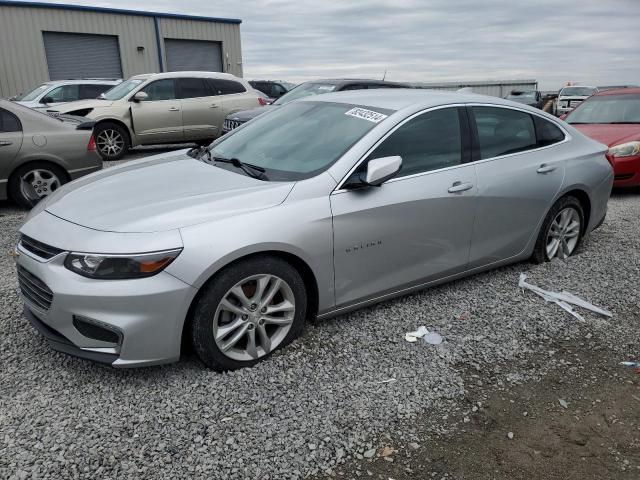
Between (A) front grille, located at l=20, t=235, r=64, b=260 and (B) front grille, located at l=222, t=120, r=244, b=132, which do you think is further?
(B) front grille, located at l=222, t=120, r=244, b=132

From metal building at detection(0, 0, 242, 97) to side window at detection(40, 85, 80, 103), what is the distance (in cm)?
899

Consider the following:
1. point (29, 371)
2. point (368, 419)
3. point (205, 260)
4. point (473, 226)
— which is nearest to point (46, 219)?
point (29, 371)

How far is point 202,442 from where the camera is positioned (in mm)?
2572

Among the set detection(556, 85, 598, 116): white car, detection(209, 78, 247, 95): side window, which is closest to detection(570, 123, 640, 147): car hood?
detection(209, 78, 247, 95): side window

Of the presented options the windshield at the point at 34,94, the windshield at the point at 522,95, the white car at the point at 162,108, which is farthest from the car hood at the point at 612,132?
the windshield at the point at 522,95

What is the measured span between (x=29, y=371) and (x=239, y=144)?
6.96 ft

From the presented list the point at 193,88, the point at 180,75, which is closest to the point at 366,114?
the point at 193,88

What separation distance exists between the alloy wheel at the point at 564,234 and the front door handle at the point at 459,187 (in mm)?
1349

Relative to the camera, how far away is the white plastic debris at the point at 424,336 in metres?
3.58

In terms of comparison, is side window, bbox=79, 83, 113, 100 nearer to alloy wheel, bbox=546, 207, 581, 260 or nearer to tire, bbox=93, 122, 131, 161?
tire, bbox=93, 122, 131, 161

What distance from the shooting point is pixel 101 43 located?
2188 centimetres

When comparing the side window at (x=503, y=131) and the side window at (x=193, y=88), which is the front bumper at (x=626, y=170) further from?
the side window at (x=193, y=88)

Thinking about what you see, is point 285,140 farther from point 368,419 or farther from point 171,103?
point 171,103

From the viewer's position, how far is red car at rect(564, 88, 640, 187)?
7.77m
